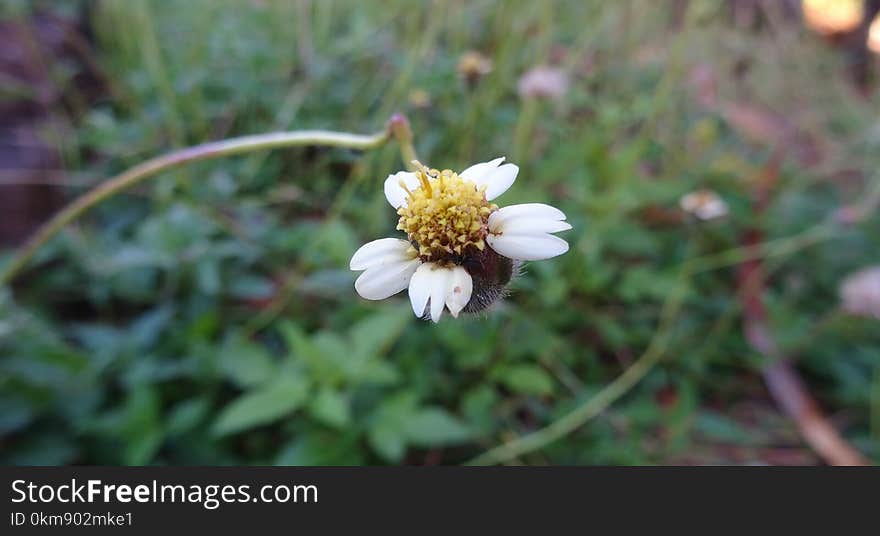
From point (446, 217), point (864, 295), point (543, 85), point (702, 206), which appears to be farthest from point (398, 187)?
point (864, 295)

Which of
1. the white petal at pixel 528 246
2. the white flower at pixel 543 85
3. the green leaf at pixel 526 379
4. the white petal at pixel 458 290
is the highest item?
the white flower at pixel 543 85

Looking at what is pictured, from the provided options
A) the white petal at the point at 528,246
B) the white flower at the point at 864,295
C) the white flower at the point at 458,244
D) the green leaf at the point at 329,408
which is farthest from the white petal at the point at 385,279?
the white flower at the point at 864,295

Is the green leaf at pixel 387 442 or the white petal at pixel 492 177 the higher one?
the white petal at pixel 492 177

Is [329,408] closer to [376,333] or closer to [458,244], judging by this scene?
[376,333]

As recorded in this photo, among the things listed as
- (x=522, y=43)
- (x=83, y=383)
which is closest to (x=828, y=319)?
(x=522, y=43)

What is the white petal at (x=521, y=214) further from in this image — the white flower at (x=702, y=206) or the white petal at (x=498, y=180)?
the white flower at (x=702, y=206)

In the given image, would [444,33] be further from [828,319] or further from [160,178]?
[828,319]
